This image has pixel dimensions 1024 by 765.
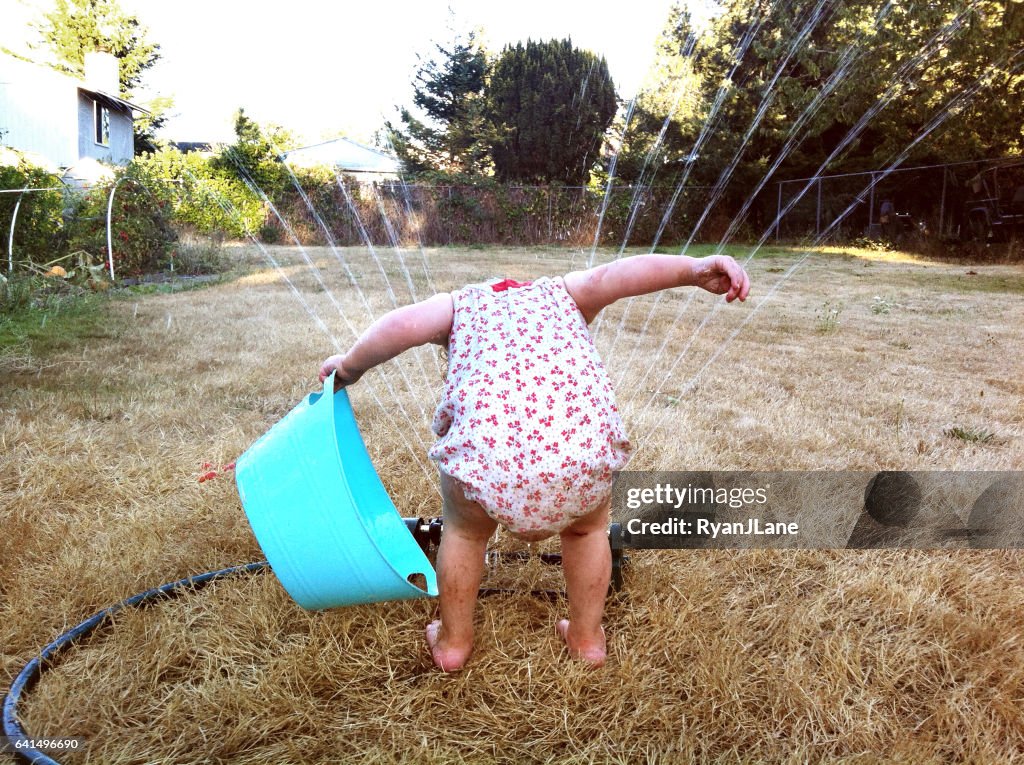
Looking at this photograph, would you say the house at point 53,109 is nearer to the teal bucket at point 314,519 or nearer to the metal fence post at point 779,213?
the metal fence post at point 779,213

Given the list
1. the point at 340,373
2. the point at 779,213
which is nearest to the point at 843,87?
the point at 779,213

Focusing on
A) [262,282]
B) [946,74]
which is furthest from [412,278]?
[946,74]

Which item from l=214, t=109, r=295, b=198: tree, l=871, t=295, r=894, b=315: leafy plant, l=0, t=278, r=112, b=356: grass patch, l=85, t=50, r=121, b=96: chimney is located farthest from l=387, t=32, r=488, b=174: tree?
l=0, t=278, r=112, b=356: grass patch

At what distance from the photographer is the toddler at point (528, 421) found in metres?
1.25

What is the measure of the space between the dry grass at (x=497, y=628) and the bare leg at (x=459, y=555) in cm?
13

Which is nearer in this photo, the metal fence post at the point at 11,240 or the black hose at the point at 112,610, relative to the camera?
the black hose at the point at 112,610

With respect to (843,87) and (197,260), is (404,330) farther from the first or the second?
(843,87)

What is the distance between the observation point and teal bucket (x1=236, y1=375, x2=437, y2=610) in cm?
132

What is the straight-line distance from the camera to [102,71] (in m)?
18.2

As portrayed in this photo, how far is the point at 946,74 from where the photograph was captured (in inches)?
388

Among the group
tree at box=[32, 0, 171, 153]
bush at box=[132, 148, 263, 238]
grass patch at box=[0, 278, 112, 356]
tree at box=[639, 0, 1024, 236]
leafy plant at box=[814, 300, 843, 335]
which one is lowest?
grass patch at box=[0, 278, 112, 356]

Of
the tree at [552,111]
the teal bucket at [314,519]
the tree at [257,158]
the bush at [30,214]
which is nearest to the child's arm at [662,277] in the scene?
the teal bucket at [314,519]

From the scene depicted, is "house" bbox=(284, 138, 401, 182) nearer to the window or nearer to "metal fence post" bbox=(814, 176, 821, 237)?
the window

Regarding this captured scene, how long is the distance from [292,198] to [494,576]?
44.6 ft
